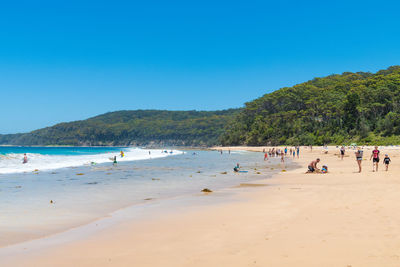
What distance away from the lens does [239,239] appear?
23.4 ft

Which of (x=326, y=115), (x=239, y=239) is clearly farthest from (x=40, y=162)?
(x=326, y=115)

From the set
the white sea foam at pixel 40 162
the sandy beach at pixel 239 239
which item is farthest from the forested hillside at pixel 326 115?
the sandy beach at pixel 239 239

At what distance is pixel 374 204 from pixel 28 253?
31.6ft

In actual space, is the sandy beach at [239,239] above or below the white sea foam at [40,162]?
above

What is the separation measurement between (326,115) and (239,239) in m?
108

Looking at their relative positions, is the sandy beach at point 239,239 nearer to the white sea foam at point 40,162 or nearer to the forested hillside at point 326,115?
the white sea foam at point 40,162

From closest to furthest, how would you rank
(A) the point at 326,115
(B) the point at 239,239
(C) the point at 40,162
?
(B) the point at 239,239
(C) the point at 40,162
(A) the point at 326,115

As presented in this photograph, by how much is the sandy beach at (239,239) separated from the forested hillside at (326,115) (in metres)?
75.7

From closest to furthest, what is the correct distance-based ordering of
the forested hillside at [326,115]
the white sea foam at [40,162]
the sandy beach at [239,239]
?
→ the sandy beach at [239,239] < the white sea foam at [40,162] < the forested hillside at [326,115]

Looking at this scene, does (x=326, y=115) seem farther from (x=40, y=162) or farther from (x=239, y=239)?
(x=239, y=239)

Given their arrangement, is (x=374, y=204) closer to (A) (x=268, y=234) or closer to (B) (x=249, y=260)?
(A) (x=268, y=234)

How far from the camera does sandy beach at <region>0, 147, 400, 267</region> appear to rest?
5852mm

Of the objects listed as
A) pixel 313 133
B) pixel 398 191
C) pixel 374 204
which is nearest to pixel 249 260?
pixel 374 204

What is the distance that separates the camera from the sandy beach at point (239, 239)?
19.2ft
